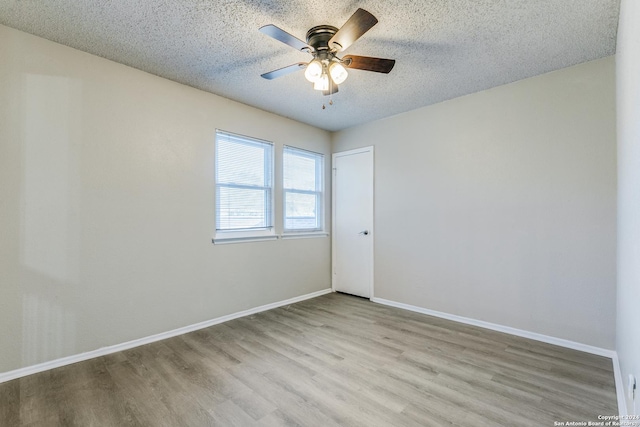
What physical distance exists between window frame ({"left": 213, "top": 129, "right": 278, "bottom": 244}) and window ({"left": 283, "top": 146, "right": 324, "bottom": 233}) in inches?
9.8

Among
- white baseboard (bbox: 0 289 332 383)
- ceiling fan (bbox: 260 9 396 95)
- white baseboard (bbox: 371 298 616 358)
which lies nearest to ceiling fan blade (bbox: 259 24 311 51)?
ceiling fan (bbox: 260 9 396 95)

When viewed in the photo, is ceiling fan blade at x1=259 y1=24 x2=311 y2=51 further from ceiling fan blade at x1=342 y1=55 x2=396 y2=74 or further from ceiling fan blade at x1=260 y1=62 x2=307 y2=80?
ceiling fan blade at x1=342 y1=55 x2=396 y2=74

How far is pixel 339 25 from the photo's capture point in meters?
2.26

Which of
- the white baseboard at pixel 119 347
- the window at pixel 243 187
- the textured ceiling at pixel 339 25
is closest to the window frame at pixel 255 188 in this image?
the window at pixel 243 187

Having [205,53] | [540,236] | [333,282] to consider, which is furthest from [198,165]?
[540,236]

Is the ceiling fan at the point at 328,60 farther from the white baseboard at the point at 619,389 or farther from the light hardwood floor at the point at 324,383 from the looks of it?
the white baseboard at the point at 619,389

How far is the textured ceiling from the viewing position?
2051mm

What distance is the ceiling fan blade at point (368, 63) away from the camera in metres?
2.21

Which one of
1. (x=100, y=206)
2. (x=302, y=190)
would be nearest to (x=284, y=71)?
(x=100, y=206)

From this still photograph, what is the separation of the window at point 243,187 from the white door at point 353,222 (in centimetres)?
121

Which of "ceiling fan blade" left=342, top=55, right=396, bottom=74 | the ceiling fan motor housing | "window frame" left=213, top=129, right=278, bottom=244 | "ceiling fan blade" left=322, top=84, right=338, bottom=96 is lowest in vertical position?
"window frame" left=213, top=129, right=278, bottom=244

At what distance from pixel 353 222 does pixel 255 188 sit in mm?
1595

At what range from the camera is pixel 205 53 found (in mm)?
2611

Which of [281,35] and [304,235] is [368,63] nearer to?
[281,35]
